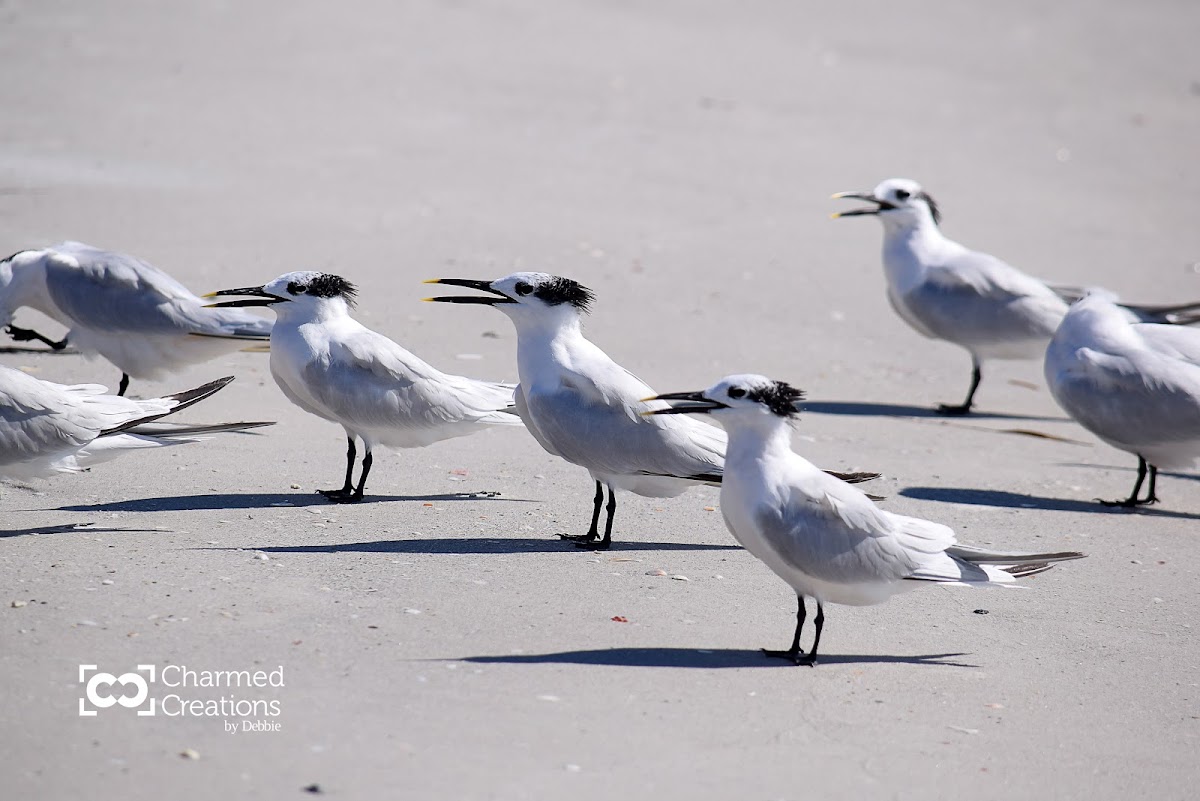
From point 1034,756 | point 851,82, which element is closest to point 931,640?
point 1034,756

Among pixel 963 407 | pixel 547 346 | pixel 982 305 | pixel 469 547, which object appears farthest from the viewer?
pixel 982 305

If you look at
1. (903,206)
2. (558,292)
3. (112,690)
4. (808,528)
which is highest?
(903,206)

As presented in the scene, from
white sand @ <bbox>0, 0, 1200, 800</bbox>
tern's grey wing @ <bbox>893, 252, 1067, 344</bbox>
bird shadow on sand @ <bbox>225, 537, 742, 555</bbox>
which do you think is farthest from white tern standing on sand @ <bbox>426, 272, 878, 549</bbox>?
tern's grey wing @ <bbox>893, 252, 1067, 344</bbox>

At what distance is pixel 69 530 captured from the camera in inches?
200

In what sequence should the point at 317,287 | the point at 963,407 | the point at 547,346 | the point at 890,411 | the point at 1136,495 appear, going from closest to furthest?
the point at 547,346, the point at 317,287, the point at 1136,495, the point at 890,411, the point at 963,407

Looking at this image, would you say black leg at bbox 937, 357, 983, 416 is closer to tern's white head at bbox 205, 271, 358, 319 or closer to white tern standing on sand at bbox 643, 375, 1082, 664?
white tern standing on sand at bbox 643, 375, 1082, 664

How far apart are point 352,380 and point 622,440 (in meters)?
1.20

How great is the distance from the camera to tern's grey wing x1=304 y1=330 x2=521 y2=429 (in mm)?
5773

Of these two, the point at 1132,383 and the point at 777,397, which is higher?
the point at 777,397

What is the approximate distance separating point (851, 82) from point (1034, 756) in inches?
450

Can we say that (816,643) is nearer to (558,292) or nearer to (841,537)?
(841,537)

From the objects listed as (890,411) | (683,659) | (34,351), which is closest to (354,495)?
(683,659)

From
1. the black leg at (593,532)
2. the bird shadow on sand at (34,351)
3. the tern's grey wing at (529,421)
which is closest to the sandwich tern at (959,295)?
the black leg at (593,532)

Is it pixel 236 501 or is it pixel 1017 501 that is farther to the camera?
pixel 1017 501
